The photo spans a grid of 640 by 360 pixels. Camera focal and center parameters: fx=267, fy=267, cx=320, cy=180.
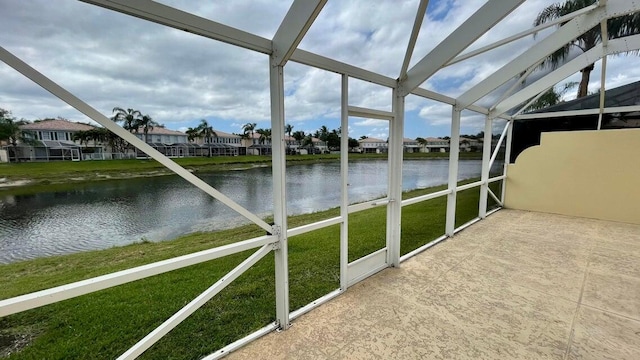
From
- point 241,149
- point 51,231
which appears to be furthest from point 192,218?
point 241,149

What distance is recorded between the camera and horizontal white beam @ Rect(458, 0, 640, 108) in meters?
3.12

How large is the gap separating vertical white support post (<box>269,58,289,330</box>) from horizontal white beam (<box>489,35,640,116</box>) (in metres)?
4.89

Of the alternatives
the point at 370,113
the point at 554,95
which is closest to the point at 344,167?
the point at 370,113

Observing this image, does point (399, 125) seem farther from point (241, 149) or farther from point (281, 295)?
point (281, 295)

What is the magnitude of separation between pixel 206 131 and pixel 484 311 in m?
2.92

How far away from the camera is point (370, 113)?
113 inches

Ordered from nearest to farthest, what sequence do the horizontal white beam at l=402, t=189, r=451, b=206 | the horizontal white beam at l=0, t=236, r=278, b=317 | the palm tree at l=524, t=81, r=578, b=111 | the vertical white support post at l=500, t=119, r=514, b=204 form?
1. the horizontal white beam at l=0, t=236, r=278, b=317
2. the horizontal white beam at l=402, t=189, r=451, b=206
3. the vertical white support post at l=500, t=119, r=514, b=204
4. the palm tree at l=524, t=81, r=578, b=111

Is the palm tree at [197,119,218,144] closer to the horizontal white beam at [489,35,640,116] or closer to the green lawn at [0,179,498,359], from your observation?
the green lawn at [0,179,498,359]

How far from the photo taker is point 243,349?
199 cm

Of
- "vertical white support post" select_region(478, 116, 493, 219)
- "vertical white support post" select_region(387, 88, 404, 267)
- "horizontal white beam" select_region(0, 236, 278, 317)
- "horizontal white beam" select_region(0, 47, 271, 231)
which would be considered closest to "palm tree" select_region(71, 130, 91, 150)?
"horizontal white beam" select_region(0, 47, 271, 231)

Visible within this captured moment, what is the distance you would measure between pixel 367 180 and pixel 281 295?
2.27 m

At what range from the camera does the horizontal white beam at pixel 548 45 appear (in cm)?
312

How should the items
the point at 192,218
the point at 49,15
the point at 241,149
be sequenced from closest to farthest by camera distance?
the point at 49,15, the point at 241,149, the point at 192,218

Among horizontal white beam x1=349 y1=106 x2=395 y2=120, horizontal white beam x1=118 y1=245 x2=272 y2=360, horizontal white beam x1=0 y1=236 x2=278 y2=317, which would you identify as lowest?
horizontal white beam x1=118 y1=245 x2=272 y2=360
